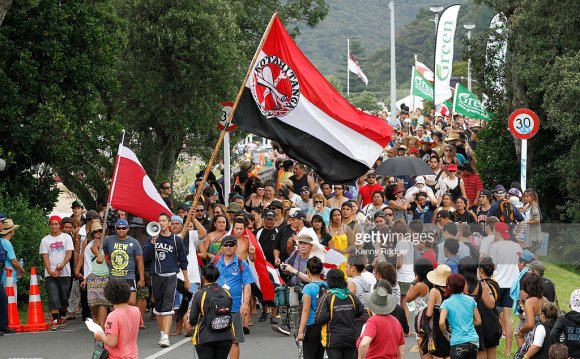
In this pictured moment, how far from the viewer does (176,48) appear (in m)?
24.8

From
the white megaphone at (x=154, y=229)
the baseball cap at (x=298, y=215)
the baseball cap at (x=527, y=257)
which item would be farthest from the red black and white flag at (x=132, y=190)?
the baseball cap at (x=527, y=257)

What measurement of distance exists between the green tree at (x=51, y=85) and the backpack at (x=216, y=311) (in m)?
9.16

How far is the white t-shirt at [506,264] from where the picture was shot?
16641 mm

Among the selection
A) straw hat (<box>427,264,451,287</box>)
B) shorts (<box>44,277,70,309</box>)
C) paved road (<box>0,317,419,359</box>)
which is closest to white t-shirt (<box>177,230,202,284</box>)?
paved road (<box>0,317,419,359</box>)

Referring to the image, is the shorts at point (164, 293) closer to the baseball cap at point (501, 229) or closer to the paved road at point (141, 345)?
the paved road at point (141, 345)

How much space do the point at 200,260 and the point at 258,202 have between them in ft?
12.2

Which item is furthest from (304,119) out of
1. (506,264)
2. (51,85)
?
(51,85)

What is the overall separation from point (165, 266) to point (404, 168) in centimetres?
724

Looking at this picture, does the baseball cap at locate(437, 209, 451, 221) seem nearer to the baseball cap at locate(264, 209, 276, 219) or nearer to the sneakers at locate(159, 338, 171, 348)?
the baseball cap at locate(264, 209, 276, 219)

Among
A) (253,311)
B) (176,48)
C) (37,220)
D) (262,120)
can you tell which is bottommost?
(253,311)

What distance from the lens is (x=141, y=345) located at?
16.7 meters

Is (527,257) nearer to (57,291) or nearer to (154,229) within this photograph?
(154,229)

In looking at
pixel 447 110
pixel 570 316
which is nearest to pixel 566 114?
pixel 570 316

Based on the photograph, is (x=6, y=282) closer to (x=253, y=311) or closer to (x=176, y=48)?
(x=253, y=311)
